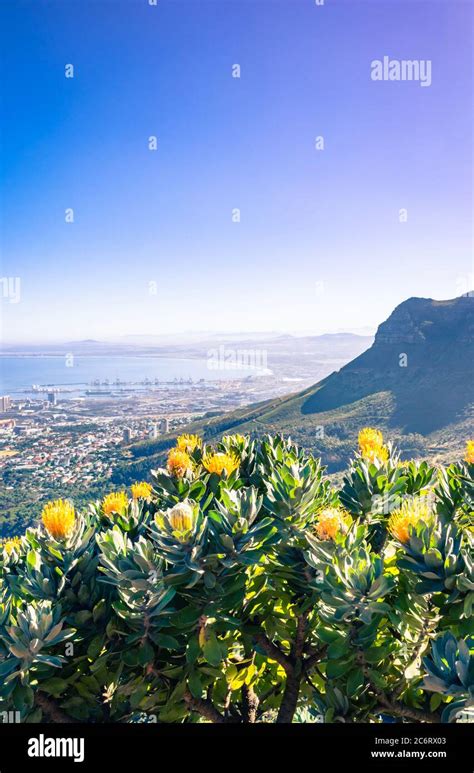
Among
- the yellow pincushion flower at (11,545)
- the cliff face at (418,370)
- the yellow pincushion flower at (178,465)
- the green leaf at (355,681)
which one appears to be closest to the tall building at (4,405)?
the cliff face at (418,370)

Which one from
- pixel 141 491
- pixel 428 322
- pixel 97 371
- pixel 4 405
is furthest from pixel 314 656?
pixel 97 371

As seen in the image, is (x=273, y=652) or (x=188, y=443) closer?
(x=273, y=652)

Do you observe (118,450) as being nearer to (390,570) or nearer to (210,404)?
(210,404)

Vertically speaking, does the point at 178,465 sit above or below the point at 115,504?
above

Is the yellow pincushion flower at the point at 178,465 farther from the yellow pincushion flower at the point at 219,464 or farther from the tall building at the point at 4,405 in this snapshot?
the tall building at the point at 4,405

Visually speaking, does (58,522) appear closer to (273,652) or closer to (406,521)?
(273,652)

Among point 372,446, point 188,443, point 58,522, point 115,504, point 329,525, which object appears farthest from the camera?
point 188,443

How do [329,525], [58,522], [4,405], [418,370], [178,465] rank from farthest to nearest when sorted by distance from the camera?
[4,405]
[418,370]
[178,465]
[58,522]
[329,525]
